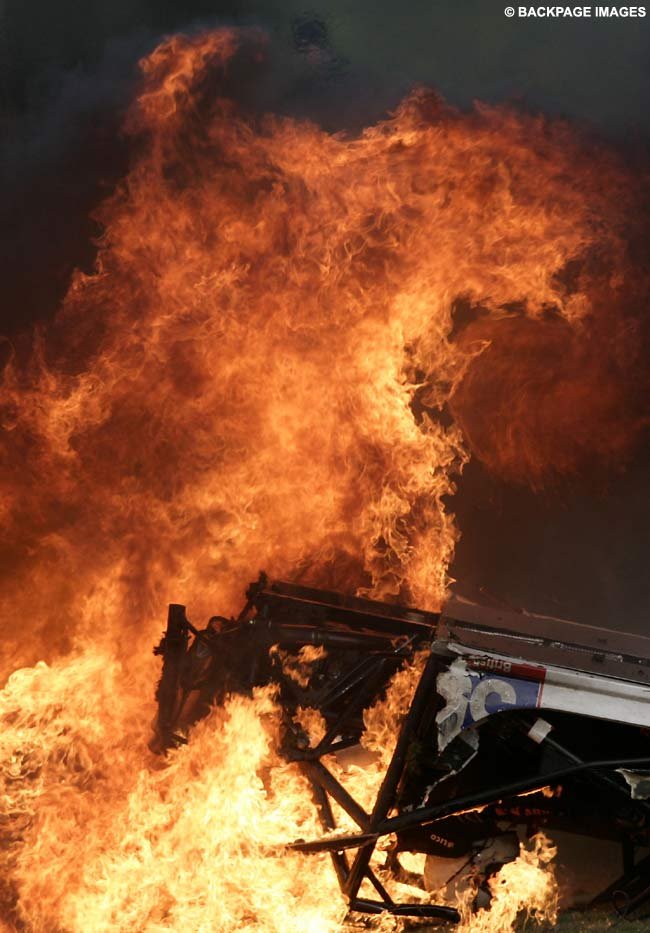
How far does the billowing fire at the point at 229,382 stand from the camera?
7770 millimetres

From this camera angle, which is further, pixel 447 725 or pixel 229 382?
pixel 229 382

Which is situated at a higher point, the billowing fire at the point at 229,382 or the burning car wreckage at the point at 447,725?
the billowing fire at the point at 229,382

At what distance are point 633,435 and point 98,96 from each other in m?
11.4

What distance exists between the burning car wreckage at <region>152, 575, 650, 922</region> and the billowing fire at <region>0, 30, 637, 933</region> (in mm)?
1369

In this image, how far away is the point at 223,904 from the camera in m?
6.20

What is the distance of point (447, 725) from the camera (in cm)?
559

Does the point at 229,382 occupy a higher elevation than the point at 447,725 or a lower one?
higher

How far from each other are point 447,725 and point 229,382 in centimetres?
559

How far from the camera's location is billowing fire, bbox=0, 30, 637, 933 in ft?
25.5

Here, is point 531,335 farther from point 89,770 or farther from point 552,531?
point 89,770

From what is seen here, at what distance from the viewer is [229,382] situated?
9773mm

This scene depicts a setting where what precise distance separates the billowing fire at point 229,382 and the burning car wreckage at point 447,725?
4.49 ft

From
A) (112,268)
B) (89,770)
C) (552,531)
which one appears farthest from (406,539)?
(552,531)

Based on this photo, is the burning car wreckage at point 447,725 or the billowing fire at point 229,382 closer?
the burning car wreckage at point 447,725
